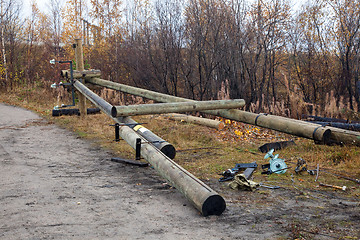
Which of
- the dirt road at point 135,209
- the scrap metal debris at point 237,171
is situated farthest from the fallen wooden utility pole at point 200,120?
the dirt road at point 135,209

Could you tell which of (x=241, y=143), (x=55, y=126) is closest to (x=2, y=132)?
(x=55, y=126)

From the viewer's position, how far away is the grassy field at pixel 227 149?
15.9 ft

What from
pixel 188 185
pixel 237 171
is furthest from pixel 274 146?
pixel 188 185

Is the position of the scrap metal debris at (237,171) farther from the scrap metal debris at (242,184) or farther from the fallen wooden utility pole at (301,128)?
the fallen wooden utility pole at (301,128)

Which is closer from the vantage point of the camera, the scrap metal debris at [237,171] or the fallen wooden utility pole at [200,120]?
the scrap metal debris at [237,171]

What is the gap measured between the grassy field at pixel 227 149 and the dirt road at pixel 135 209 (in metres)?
0.63

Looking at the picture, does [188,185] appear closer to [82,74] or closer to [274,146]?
[274,146]

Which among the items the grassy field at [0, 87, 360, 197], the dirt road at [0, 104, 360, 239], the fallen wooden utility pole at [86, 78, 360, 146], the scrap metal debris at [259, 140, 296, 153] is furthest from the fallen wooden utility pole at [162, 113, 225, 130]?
the dirt road at [0, 104, 360, 239]

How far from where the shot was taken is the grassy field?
15.9 ft

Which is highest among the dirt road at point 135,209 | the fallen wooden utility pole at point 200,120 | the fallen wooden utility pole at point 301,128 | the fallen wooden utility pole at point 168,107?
the fallen wooden utility pole at point 168,107

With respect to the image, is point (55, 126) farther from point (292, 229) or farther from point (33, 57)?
point (33, 57)

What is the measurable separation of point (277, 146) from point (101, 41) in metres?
17.0

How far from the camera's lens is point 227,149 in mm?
6719

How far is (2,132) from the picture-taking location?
28.5ft
